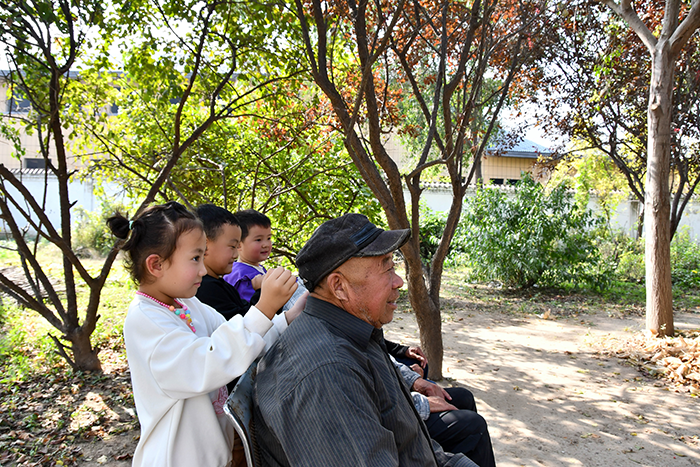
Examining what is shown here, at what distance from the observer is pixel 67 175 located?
4465 mm

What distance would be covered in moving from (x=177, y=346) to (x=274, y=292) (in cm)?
35

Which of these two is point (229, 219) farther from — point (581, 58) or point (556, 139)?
point (556, 139)

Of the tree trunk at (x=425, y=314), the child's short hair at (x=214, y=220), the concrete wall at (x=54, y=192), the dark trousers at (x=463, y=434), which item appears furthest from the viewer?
the concrete wall at (x=54, y=192)

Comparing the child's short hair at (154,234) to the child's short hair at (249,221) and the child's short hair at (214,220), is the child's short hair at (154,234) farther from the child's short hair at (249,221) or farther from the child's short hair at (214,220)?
the child's short hair at (249,221)

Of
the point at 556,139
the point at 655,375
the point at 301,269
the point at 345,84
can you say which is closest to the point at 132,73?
the point at 345,84

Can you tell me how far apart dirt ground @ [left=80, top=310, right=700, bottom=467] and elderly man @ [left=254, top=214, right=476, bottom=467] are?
7.14ft

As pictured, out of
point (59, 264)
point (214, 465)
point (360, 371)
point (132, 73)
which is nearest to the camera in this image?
point (360, 371)

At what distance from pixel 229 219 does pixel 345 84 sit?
3.70 meters

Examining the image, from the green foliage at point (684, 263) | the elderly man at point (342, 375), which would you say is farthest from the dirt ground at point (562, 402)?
the green foliage at point (684, 263)

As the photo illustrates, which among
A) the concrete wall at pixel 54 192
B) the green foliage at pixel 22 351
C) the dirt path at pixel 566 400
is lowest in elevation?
the dirt path at pixel 566 400

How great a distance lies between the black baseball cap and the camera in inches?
69.2

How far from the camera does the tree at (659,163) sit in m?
6.30

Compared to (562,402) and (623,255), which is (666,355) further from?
(623,255)

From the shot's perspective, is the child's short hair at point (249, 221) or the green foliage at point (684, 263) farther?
the green foliage at point (684, 263)
